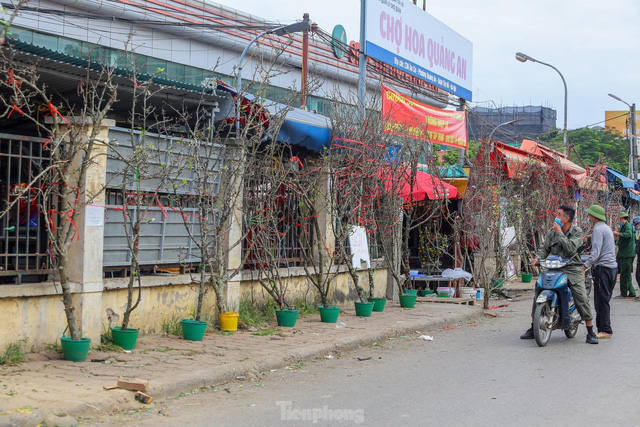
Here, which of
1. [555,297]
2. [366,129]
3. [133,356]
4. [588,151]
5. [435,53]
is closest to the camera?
[133,356]

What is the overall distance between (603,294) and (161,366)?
6271 millimetres

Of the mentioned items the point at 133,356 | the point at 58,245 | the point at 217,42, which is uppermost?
the point at 217,42

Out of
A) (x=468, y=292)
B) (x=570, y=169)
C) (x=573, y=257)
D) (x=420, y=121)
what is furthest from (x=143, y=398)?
(x=570, y=169)

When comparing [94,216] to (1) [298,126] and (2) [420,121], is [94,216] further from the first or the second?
(2) [420,121]

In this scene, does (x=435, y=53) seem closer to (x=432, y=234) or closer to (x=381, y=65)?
(x=381, y=65)

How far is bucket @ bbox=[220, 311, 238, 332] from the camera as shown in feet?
29.7

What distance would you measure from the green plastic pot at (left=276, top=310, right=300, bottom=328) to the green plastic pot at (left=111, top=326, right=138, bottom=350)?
259cm

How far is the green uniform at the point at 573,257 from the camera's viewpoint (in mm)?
8930

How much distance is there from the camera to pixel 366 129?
37.1ft

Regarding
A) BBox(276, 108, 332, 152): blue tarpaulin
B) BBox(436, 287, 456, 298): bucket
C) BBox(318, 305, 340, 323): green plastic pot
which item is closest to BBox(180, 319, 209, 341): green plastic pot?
BBox(318, 305, 340, 323): green plastic pot

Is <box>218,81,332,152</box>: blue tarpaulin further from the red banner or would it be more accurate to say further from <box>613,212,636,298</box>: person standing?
<box>613,212,636,298</box>: person standing

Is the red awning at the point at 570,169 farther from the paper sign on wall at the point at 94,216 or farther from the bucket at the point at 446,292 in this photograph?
the paper sign on wall at the point at 94,216

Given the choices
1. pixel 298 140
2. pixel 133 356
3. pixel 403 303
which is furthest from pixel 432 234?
pixel 133 356

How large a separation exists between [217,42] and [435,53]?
1468 centimetres
